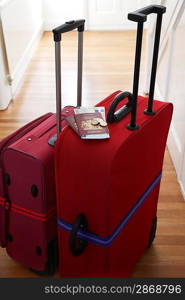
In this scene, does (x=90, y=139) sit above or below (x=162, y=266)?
above

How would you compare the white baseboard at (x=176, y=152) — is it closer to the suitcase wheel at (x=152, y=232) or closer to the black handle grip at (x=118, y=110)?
the suitcase wheel at (x=152, y=232)

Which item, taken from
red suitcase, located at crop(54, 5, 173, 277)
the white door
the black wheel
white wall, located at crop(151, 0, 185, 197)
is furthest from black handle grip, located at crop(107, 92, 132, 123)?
the white door

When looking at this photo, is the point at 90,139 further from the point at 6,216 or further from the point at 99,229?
the point at 6,216

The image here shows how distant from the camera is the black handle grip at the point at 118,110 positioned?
1.22 metres

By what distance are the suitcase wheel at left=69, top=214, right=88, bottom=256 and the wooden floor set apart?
47cm

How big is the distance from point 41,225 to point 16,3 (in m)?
2.69

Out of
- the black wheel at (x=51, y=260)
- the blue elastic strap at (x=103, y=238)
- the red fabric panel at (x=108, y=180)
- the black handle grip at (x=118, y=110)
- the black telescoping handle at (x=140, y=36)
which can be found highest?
the black telescoping handle at (x=140, y=36)

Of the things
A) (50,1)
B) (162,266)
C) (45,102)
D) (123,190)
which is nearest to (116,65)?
(45,102)

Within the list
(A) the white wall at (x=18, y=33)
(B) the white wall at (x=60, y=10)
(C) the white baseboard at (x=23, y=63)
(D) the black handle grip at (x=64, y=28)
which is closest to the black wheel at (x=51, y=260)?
(D) the black handle grip at (x=64, y=28)

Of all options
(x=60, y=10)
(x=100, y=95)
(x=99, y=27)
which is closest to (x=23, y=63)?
(x=100, y=95)

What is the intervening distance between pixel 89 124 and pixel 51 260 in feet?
2.16

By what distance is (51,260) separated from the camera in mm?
1548

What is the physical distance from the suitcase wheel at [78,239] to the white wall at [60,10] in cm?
421

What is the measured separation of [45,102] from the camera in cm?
328
